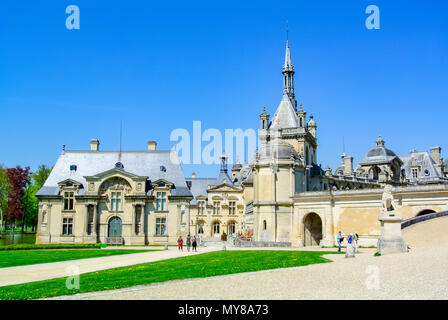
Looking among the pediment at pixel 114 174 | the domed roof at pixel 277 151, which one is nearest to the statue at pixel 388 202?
the domed roof at pixel 277 151

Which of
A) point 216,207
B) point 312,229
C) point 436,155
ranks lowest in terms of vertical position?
point 312,229

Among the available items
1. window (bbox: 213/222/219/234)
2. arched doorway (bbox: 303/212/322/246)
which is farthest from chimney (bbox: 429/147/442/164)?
arched doorway (bbox: 303/212/322/246)

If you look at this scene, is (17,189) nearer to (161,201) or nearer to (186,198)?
(161,201)

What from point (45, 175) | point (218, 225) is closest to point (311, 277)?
point (218, 225)

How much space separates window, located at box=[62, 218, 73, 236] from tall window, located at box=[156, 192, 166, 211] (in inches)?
403

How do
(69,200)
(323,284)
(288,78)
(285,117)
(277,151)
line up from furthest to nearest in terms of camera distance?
(288,78), (285,117), (69,200), (277,151), (323,284)

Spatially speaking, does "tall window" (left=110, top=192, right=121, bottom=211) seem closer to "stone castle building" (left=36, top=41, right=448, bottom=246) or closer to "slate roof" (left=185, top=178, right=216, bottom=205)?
"stone castle building" (left=36, top=41, right=448, bottom=246)

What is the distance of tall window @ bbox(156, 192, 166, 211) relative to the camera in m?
50.9

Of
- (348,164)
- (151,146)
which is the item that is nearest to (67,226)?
(151,146)

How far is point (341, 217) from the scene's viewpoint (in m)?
42.2

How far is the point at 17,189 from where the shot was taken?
73.9m

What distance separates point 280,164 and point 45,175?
142 ft

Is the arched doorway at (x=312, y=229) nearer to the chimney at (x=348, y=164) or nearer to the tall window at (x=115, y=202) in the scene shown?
the tall window at (x=115, y=202)

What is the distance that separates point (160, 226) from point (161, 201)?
2859 millimetres
